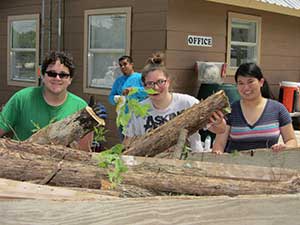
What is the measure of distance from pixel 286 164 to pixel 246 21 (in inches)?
240

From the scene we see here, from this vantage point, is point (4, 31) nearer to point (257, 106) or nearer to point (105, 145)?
point (105, 145)

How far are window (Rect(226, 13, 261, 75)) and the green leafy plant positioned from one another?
6345 mm

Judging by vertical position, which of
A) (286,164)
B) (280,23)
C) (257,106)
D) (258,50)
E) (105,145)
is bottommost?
(105,145)

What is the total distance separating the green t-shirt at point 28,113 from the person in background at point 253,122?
1291 millimetres

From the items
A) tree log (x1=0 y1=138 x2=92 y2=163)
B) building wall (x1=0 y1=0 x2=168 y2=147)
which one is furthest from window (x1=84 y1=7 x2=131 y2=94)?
tree log (x1=0 y1=138 x2=92 y2=163)

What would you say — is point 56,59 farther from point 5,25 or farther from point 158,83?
point 5,25

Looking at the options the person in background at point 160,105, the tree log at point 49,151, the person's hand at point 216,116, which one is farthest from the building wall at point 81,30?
the tree log at point 49,151

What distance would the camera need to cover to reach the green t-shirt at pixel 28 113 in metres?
3.68

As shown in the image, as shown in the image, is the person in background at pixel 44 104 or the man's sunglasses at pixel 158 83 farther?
the man's sunglasses at pixel 158 83

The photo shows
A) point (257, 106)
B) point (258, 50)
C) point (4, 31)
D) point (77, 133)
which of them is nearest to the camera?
point (77, 133)

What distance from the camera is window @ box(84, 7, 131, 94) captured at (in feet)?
26.8

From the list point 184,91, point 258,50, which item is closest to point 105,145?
point 184,91

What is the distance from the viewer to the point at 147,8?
7641mm

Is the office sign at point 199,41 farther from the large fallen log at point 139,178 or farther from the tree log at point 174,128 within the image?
the large fallen log at point 139,178
